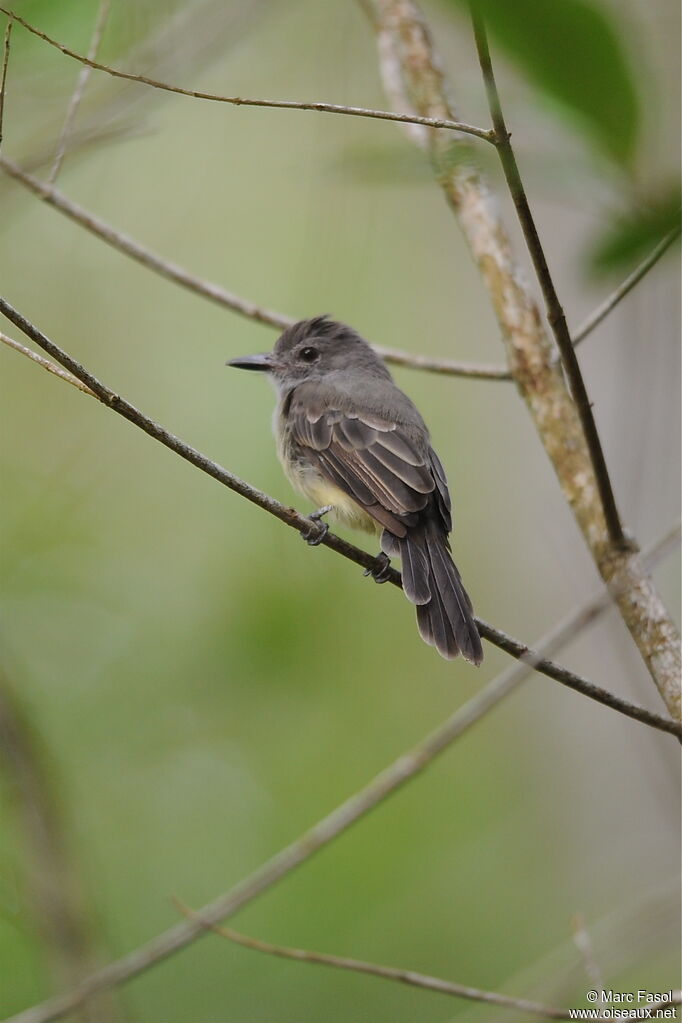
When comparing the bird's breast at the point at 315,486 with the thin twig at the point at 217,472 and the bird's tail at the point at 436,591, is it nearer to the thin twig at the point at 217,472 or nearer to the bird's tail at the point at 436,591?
the bird's tail at the point at 436,591

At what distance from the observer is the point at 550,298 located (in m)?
1.88

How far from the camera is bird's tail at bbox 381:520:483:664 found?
280 centimetres

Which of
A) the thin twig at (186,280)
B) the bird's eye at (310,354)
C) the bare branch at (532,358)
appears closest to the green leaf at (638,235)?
the bare branch at (532,358)

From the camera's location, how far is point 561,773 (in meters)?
5.64

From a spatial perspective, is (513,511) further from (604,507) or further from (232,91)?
(604,507)

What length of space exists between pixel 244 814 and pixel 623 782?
197 cm

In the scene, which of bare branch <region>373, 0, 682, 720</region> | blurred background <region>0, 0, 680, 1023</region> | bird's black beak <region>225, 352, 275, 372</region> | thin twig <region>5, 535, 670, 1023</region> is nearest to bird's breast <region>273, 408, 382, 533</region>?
blurred background <region>0, 0, 680, 1023</region>

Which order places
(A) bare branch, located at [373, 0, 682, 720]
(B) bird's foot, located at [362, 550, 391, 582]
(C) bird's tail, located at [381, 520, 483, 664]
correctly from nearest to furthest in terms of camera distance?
(A) bare branch, located at [373, 0, 682, 720]
(C) bird's tail, located at [381, 520, 483, 664]
(B) bird's foot, located at [362, 550, 391, 582]

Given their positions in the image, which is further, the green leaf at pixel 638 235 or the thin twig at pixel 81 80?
the thin twig at pixel 81 80

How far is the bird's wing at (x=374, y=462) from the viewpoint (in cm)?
327

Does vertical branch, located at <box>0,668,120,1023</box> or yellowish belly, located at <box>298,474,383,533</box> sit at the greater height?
yellowish belly, located at <box>298,474,383,533</box>

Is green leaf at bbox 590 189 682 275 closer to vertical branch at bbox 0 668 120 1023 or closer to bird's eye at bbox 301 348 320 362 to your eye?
vertical branch at bbox 0 668 120 1023

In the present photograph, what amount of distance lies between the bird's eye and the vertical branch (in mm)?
2275

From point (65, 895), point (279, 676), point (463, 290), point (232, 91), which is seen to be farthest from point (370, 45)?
point (65, 895)
